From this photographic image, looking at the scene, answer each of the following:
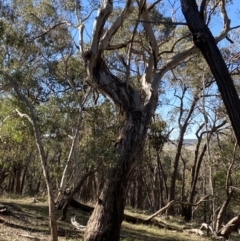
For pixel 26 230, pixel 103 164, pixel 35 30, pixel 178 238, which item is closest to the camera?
pixel 103 164

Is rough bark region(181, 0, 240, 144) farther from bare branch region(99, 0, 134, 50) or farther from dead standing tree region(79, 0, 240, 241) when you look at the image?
bare branch region(99, 0, 134, 50)

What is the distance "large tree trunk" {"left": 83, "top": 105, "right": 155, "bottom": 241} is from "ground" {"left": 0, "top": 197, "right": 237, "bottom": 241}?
1.27 meters

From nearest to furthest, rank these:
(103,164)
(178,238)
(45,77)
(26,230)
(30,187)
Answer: (103,164) < (26,230) < (178,238) < (45,77) < (30,187)

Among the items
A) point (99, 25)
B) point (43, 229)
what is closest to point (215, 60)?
point (99, 25)

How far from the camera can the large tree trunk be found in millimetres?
6719

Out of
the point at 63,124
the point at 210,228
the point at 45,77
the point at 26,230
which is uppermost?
the point at 45,77

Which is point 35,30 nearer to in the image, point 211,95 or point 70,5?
point 70,5

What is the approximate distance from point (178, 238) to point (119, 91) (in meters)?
4.75

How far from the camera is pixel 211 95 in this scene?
49.8 ft

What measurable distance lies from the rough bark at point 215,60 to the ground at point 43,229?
16.7 feet

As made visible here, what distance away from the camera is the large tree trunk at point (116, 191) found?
22.0 feet

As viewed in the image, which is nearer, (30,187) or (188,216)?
(188,216)

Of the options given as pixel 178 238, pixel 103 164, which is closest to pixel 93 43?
pixel 103 164

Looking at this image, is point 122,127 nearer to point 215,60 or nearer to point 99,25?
point 99,25
